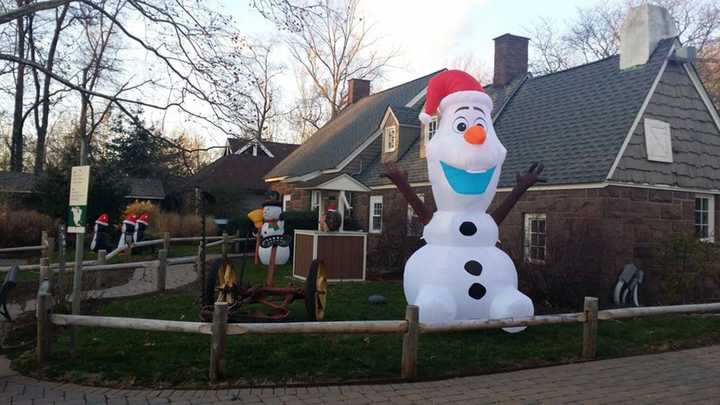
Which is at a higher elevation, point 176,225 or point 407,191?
point 407,191

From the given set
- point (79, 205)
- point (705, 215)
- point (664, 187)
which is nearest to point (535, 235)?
point (664, 187)

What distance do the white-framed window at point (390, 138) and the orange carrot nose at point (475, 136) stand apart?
13.5 meters

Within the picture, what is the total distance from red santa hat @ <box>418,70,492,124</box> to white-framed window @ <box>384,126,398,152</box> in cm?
1258

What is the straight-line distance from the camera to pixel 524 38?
67.4 ft

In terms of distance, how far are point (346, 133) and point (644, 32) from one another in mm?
14285

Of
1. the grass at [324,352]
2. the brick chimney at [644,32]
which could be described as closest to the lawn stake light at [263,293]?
the grass at [324,352]

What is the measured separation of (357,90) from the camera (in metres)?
33.2

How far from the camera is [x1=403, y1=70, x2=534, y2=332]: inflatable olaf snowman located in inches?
299

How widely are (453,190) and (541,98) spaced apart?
10.2 m

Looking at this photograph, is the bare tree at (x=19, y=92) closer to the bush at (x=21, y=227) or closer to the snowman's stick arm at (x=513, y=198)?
the bush at (x=21, y=227)

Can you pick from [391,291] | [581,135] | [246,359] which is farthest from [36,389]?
[581,135]

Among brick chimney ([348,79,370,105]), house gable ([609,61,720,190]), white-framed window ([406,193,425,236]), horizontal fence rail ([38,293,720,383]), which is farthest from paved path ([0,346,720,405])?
brick chimney ([348,79,370,105])

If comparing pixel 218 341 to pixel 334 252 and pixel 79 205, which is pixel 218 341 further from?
pixel 334 252

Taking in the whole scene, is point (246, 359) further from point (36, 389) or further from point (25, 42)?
point (25, 42)
